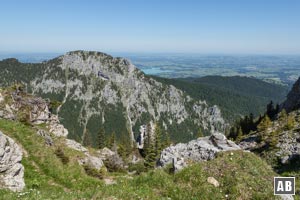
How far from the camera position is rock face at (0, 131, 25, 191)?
1777 cm

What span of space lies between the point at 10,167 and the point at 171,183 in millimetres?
10458

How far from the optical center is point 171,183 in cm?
1775

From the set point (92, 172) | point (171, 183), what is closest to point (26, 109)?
point (92, 172)

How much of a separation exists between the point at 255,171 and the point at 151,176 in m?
6.71

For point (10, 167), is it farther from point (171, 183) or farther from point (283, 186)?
point (283, 186)

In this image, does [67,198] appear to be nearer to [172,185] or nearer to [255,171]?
[172,185]

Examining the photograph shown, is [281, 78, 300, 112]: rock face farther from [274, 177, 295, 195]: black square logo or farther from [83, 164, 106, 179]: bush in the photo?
[274, 177, 295, 195]: black square logo

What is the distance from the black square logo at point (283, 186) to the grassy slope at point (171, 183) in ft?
1.35

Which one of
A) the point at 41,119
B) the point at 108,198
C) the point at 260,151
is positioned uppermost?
the point at 108,198

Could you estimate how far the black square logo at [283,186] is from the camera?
1684 cm

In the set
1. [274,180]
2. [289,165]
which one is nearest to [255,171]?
[274,180]

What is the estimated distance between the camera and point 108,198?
46.6ft

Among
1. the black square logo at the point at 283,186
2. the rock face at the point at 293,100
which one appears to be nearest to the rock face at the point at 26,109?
the black square logo at the point at 283,186

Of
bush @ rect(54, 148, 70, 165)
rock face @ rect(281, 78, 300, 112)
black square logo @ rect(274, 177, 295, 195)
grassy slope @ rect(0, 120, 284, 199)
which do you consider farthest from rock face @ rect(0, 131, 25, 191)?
rock face @ rect(281, 78, 300, 112)
